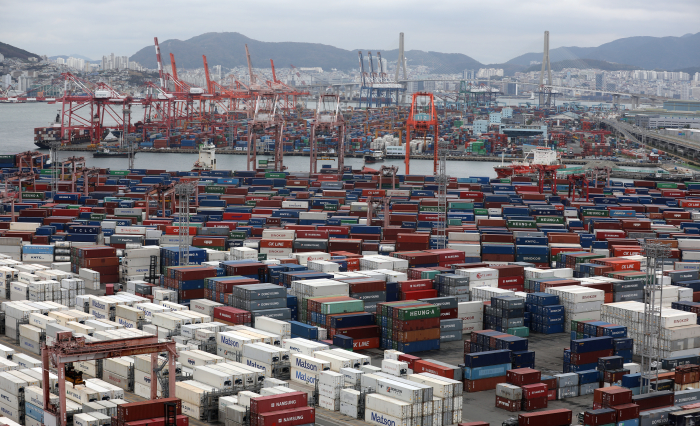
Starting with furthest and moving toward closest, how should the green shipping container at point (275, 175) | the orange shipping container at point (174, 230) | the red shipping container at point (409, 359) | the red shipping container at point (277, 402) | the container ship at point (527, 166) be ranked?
the container ship at point (527, 166), the green shipping container at point (275, 175), the orange shipping container at point (174, 230), the red shipping container at point (409, 359), the red shipping container at point (277, 402)

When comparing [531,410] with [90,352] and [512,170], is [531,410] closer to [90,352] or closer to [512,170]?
[90,352]

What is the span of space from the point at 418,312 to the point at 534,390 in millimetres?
4964

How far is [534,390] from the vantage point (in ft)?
65.2

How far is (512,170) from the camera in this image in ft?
233

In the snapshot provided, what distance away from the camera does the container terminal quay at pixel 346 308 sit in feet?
59.5

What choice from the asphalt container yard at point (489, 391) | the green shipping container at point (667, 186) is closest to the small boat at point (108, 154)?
the green shipping container at point (667, 186)

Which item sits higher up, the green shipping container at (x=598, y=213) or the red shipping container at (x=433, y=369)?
the green shipping container at (x=598, y=213)

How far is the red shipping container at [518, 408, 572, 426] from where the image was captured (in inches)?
679

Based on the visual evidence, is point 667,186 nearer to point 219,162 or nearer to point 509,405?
point 509,405

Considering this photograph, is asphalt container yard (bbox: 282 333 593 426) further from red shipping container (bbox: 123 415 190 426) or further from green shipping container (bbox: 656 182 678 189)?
green shipping container (bbox: 656 182 678 189)

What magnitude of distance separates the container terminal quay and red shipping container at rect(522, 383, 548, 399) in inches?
2.3

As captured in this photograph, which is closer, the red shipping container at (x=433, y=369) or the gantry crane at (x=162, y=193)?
the red shipping container at (x=433, y=369)

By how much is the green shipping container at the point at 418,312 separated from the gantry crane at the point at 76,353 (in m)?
8.26

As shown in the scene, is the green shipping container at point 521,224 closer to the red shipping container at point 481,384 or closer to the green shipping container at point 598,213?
the green shipping container at point 598,213
